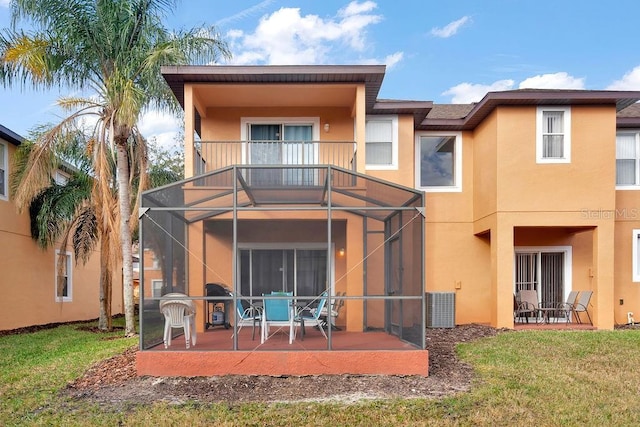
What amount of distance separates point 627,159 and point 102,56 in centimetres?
1363

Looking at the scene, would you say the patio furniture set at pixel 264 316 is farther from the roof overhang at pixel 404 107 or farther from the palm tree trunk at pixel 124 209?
the roof overhang at pixel 404 107

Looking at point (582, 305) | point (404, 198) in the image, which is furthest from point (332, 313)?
point (582, 305)

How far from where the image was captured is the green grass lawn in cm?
655

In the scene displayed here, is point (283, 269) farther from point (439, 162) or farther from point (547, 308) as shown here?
point (547, 308)

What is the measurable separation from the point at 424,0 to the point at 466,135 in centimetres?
722

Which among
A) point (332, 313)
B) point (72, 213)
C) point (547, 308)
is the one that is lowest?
point (547, 308)

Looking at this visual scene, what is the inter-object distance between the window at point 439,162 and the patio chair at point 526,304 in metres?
3.19

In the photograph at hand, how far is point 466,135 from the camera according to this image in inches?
572

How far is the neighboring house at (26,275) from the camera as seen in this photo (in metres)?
14.9

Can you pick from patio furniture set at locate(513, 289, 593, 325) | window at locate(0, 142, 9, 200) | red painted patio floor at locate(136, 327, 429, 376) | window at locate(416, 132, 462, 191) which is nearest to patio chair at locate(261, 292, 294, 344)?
red painted patio floor at locate(136, 327, 429, 376)

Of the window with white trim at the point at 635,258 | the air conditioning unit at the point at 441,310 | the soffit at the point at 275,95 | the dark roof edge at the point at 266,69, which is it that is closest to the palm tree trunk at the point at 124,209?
the soffit at the point at 275,95

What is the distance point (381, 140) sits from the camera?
13641 mm

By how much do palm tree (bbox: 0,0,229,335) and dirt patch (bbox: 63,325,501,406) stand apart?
5507 millimetres

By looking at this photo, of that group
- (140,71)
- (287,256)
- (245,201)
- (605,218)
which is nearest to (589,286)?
(605,218)
